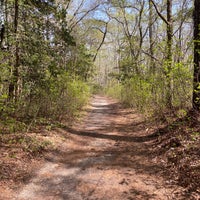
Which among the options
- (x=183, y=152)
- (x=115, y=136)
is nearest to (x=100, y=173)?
(x=183, y=152)

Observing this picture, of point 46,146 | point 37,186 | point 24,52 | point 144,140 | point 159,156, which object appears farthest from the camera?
point 24,52

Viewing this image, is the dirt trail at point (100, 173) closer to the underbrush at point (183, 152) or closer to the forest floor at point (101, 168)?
the forest floor at point (101, 168)

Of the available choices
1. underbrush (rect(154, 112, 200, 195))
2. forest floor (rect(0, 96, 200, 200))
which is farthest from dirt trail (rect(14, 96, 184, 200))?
underbrush (rect(154, 112, 200, 195))

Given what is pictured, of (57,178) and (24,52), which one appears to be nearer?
(57,178)

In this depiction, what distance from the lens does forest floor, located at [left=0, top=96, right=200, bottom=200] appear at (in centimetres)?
434

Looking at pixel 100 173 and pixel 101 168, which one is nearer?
pixel 100 173

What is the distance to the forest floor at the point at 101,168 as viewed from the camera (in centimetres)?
434

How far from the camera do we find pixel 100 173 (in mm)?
5258

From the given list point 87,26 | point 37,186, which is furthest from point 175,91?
point 87,26

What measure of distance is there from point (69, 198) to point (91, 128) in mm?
6237

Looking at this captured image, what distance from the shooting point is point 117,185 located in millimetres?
4664

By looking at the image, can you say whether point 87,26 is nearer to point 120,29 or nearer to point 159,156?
point 120,29

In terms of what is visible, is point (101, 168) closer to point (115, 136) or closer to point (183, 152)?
point (183, 152)

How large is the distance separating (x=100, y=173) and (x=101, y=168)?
0.31 meters
